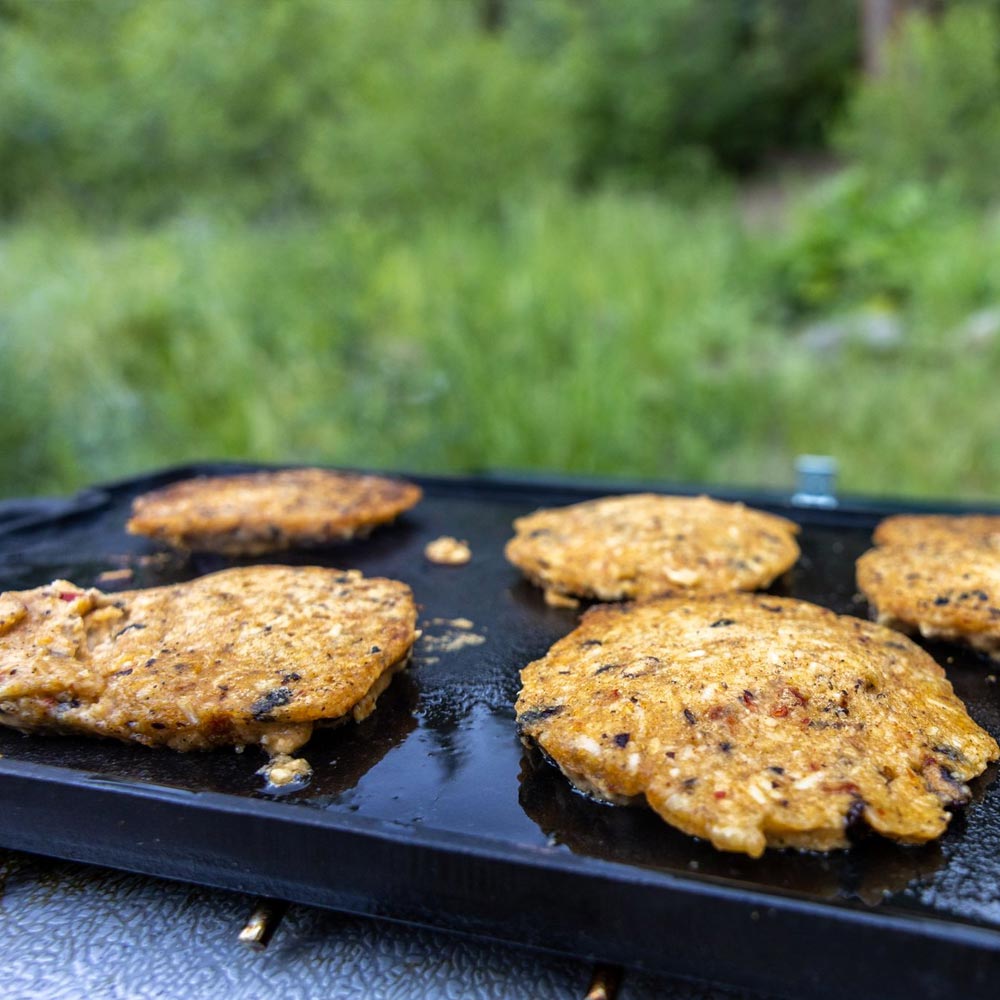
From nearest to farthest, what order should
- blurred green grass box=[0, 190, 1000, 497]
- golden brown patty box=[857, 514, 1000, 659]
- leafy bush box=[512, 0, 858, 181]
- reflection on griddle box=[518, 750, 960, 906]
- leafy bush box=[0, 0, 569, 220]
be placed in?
reflection on griddle box=[518, 750, 960, 906]
golden brown patty box=[857, 514, 1000, 659]
blurred green grass box=[0, 190, 1000, 497]
leafy bush box=[0, 0, 569, 220]
leafy bush box=[512, 0, 858, 181]

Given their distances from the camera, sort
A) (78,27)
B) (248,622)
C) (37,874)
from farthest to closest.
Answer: (78,27) < (248,622) < (37,874)

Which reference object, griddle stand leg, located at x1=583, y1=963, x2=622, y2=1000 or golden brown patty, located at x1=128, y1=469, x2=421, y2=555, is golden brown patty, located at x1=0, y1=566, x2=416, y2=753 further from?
griddle stand leg, located at x1=583, y1=963, x2=622, y2=1000

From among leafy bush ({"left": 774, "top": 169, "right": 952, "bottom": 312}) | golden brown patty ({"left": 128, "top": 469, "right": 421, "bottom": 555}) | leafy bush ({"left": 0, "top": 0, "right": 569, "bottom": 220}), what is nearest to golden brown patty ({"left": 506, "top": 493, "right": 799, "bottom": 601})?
golden brown patty ({"left": 128, "top": 469, "right": 421, "bottom": 555})

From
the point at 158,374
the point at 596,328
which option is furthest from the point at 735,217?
the point at 158,374

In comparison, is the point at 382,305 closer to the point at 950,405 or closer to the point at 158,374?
the point at 158,374

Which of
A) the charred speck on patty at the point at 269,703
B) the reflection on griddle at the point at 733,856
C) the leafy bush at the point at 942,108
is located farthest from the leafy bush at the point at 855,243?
the charred speck on patty at the point at 269,703

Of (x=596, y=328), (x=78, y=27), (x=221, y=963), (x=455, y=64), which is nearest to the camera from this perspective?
(x=221, y=963)
